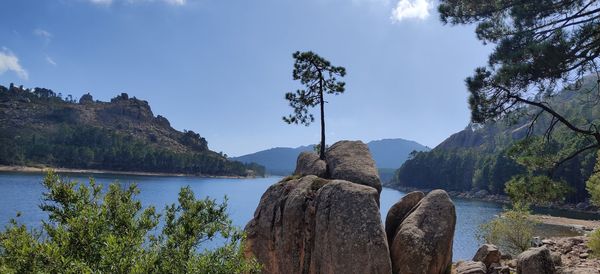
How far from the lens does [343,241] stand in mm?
19766

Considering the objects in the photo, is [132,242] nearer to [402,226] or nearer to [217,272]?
[217,272]

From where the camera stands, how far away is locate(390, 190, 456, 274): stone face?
20.0 m

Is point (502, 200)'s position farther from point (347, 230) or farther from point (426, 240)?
point (347, 230)

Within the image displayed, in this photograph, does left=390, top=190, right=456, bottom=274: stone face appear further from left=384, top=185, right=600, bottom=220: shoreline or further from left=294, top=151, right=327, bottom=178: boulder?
left=384, top=185, right=600, bottom=220: shoreline

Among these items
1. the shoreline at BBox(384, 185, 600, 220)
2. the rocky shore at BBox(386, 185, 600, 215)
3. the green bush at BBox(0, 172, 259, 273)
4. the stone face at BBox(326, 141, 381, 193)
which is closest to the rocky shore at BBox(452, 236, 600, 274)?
the stone face at BBox(326, 141, 381, 193)

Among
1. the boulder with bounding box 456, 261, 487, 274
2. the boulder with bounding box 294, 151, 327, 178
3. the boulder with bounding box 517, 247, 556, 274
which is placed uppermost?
the boulder with bounding box 294, 151, 327, 178

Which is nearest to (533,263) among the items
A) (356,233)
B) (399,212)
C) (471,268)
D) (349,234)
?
(471,268)

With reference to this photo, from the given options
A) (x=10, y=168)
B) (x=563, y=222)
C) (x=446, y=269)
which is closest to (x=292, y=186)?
(x=446, y=269)

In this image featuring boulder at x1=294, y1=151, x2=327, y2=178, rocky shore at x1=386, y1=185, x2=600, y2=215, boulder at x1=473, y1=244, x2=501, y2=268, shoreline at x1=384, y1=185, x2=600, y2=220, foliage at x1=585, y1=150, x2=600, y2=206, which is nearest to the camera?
boulder at x1=473, y1=244, x2=501, y2=268

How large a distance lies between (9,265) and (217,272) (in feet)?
13.4

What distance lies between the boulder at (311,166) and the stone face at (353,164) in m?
0.47

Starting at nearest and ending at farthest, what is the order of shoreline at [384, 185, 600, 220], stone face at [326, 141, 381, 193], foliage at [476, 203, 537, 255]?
stone face at [326, 141, 381, 193], foliage at [476, 203, 537, 255], shoreline at [384, 185, 600, 220]

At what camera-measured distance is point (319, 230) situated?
2092 centimetres

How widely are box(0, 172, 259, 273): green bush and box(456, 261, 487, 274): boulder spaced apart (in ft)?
53.2
